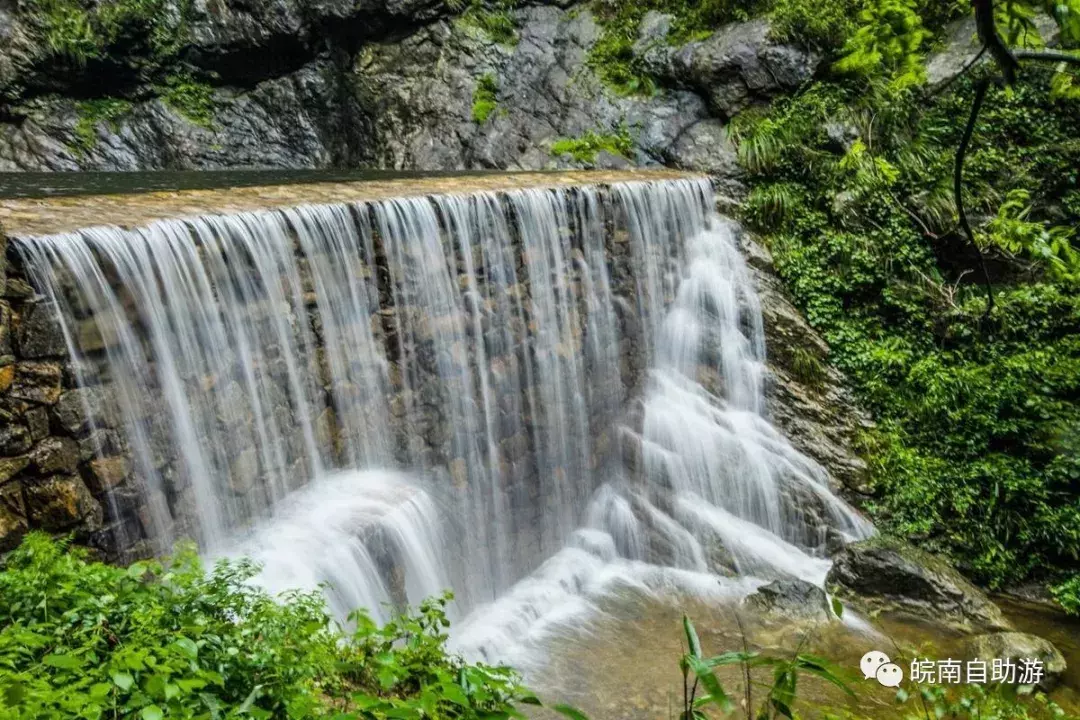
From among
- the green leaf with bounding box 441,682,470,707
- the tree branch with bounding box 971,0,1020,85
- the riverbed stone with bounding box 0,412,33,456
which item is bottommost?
the green leaf with bounding box 441,682,470,707

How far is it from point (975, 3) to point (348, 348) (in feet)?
16.1

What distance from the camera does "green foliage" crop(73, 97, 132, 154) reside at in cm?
1166

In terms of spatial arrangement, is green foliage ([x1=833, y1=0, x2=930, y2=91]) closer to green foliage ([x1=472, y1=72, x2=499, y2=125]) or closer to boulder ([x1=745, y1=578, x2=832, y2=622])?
boulder ([x1=745, y1=578, x2=832, y2=622])

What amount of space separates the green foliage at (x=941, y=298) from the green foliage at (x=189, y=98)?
28.2 feet

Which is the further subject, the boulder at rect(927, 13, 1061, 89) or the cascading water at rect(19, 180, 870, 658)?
the boulder at rect(927, 13, 1061, 89)

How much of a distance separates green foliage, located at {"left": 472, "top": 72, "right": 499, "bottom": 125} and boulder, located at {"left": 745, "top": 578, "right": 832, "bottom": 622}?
29.5 feet

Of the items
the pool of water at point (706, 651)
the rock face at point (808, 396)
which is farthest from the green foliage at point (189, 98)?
the pool of water at point (706, 651)

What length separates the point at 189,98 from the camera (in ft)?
41.5

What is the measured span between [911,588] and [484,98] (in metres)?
9.92

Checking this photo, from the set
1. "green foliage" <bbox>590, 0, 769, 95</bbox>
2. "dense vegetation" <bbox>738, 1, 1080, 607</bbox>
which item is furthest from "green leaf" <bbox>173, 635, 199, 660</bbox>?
"green foliage" <bbox>590, 0, 769, 95</bbox>

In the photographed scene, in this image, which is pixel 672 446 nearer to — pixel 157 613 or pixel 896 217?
pixel 896 217

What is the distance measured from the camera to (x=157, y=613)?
115 inches

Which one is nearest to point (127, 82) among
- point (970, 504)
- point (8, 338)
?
point (8, 338)

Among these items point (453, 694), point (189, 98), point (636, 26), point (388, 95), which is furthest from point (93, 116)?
point (453, 694)
